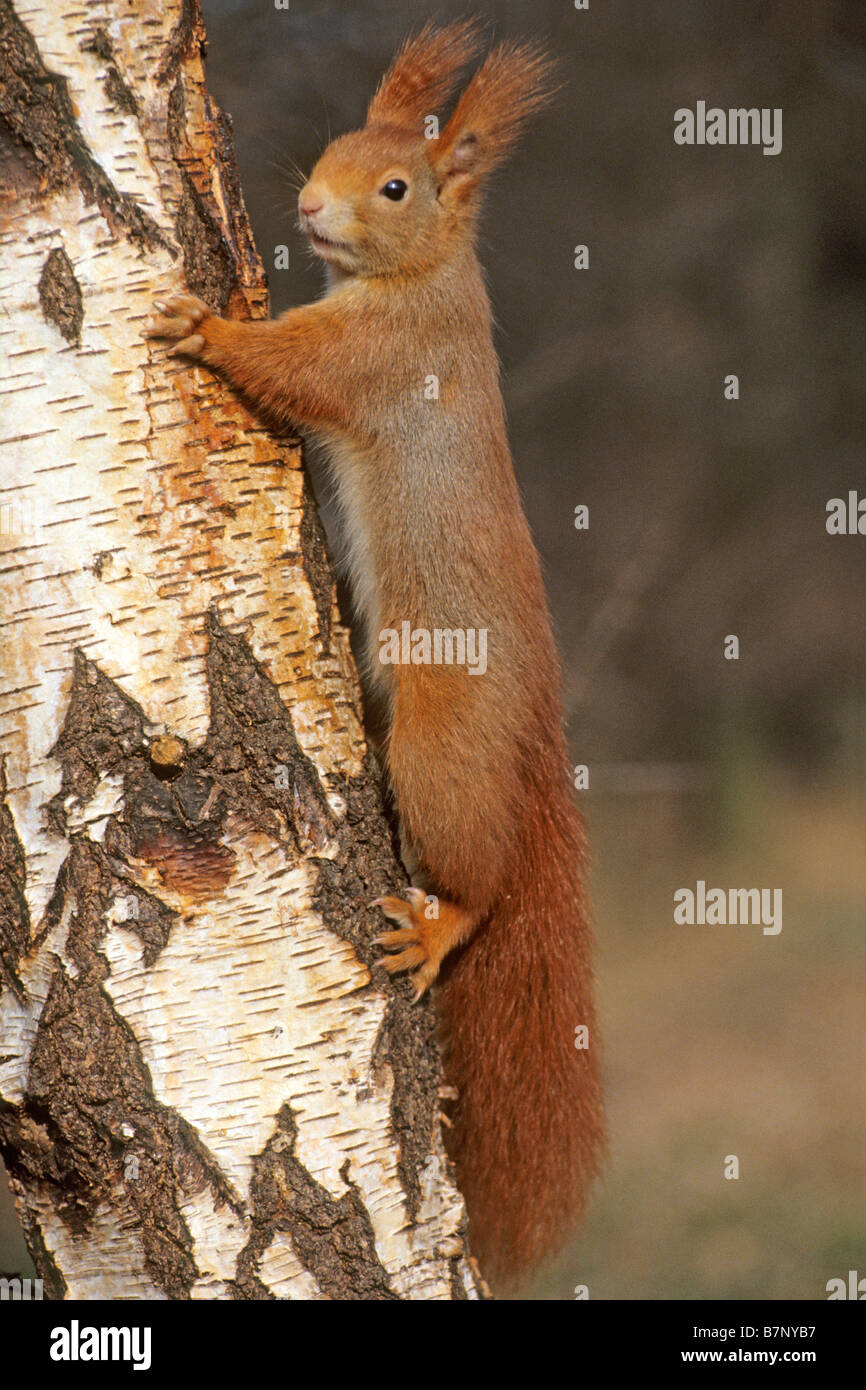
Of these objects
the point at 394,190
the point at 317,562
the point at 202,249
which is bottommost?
the point at 317,562

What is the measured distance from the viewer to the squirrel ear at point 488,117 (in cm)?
290

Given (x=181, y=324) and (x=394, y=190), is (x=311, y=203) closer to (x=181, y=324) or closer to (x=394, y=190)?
(x=394, y=190)

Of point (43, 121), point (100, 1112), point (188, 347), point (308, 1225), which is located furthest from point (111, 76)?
point (308, 1225)

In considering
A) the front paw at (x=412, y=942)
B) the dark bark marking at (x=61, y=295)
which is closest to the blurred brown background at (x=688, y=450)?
the front paw at (x=412, y=942)

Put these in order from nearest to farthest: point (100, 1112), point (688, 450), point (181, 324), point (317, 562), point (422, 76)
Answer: point (100, 1112) < point (181, 324) < point (317, 562) < point (422, 76) < point (688, 450)

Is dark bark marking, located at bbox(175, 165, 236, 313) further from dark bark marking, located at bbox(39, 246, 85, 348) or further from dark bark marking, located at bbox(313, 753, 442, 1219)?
dark bark marking, located at bbox(313, 753, 442, 1219)

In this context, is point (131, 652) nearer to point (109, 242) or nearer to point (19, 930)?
point (19, 930)

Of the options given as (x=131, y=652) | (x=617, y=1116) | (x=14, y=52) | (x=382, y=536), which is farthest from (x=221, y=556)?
(x=617, y=1116)

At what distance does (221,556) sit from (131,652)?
9.0 inches

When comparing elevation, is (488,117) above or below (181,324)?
above

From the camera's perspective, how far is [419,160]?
9.54 ft

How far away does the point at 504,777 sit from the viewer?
2697mm

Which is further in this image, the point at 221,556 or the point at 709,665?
the point at 709,665

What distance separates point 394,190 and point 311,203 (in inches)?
8.0
